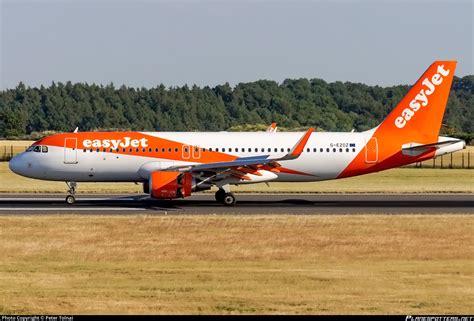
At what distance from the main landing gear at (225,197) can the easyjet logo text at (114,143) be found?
451 centimetres

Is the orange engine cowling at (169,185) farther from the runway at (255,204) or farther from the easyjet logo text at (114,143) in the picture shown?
the easyjet logo text at (114,143)

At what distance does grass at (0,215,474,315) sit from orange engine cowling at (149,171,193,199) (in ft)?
14.3

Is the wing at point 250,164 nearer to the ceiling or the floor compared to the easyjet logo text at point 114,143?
nearer to the floor

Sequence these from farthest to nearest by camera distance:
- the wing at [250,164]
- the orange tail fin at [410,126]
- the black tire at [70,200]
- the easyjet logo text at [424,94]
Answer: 1. the easyjet logo text at [424,94]
2. the orange tail fin at [410,126]
3. the black tire at [70,200]
4. the wing at [250,164]

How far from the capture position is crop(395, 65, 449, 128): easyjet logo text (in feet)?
157

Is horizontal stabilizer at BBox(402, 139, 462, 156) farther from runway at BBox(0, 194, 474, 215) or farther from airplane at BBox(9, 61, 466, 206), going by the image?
runway at BBox(0, 194, 474, 215)

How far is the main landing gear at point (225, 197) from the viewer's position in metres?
45.3

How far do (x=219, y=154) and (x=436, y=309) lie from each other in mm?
27109

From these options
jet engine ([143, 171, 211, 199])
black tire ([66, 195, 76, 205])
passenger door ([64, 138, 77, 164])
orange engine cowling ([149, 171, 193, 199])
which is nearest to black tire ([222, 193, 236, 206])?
jet engine ([143, 171, 211, 199])

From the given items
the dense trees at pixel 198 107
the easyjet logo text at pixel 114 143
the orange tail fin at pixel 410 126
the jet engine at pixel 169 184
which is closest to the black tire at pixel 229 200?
the jet engine at pixel 169 184

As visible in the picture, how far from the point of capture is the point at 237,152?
46.8 metres

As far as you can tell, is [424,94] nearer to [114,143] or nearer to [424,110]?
[424,110]

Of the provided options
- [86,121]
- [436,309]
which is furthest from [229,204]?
[86,121]

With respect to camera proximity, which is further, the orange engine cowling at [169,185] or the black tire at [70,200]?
the black tire at [70,200]
